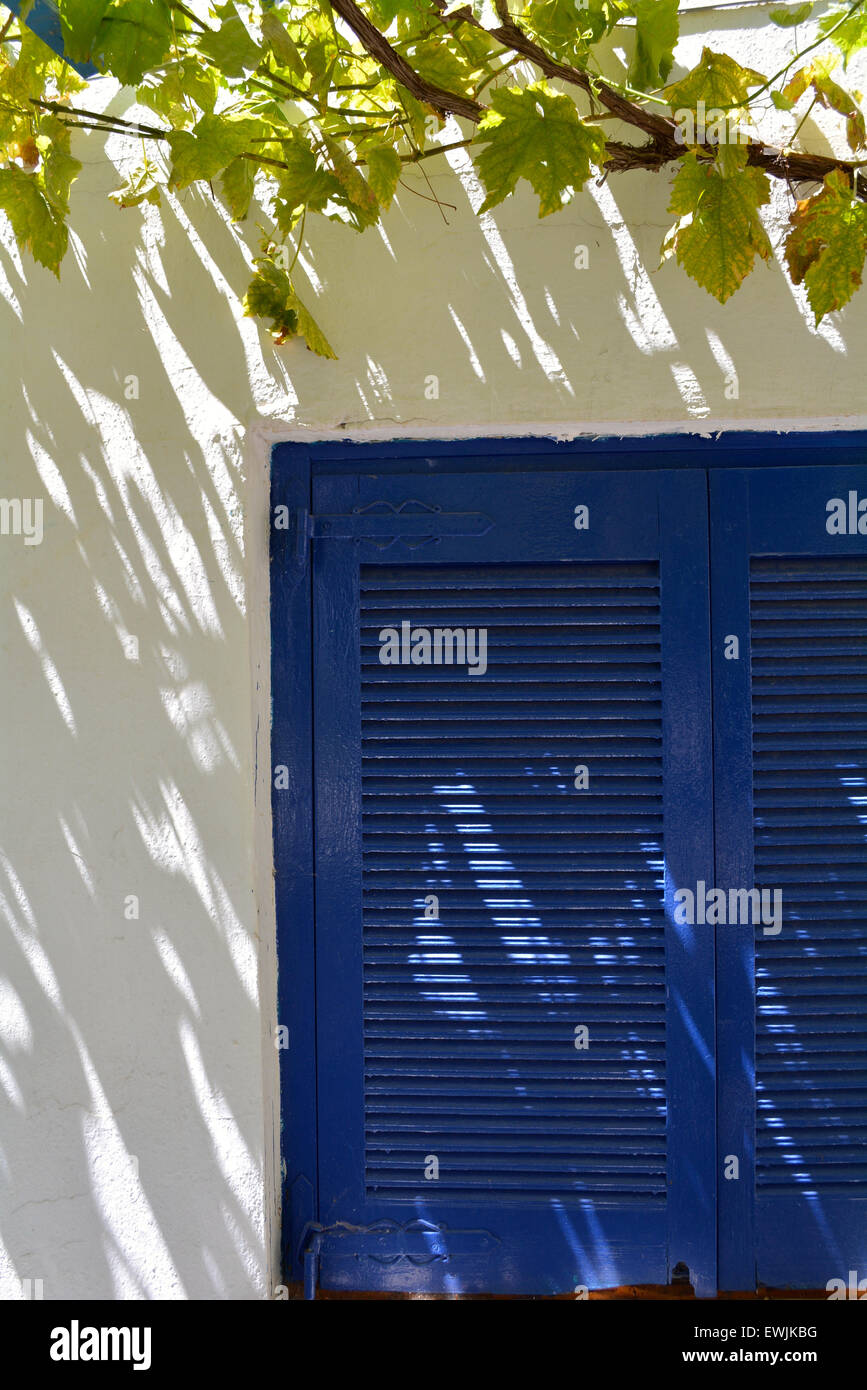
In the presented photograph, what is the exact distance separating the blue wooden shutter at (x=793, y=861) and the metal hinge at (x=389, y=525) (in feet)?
1.94

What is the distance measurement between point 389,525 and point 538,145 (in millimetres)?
854

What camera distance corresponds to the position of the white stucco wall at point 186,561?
7.47 ft

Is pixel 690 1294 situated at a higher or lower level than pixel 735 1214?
lower

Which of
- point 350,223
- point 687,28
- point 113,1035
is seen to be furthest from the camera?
point 113,1035

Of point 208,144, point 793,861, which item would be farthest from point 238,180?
point 793,861

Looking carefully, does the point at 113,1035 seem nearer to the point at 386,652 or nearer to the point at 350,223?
the point at 386,652

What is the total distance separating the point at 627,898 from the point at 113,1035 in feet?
4.15

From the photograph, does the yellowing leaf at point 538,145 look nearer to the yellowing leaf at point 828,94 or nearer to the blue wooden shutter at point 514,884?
the yellowing leaf at point 828,94

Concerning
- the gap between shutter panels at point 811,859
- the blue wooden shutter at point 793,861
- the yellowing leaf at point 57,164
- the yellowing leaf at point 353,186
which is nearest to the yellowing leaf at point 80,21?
the yellowing leaf at point 57,164

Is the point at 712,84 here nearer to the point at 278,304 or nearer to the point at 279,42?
the point at 279,42

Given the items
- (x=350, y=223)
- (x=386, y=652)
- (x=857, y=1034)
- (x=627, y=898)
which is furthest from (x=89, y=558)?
(x=857, y=1034)

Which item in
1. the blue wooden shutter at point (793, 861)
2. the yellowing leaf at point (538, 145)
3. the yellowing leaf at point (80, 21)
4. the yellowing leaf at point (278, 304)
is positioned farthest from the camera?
the blue wooden shutter at point (793, 861)

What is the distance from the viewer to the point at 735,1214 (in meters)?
2.33

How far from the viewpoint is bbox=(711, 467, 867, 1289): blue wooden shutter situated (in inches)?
91.3
